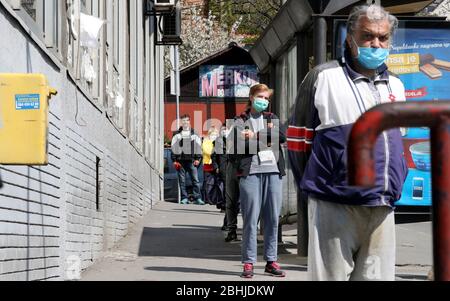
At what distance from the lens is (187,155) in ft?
79.1

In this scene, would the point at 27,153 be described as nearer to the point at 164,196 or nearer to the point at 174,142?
the point at 174,142

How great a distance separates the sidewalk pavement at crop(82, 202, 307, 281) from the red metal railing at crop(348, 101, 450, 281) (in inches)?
254

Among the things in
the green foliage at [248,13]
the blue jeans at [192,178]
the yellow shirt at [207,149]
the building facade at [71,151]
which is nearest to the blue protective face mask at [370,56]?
the building facade at [71,151]

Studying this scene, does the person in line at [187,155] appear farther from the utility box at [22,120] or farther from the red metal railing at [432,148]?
the red metal railing at [432,148]

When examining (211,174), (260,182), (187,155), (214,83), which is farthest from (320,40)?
(214,83)

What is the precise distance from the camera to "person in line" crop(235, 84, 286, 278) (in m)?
9.34

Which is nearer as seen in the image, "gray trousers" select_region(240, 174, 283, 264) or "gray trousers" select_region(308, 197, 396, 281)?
"gray trousers" select_region(308, 197, 396, 281)

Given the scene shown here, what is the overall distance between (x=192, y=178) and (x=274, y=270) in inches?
599

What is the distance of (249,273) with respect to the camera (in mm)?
9289

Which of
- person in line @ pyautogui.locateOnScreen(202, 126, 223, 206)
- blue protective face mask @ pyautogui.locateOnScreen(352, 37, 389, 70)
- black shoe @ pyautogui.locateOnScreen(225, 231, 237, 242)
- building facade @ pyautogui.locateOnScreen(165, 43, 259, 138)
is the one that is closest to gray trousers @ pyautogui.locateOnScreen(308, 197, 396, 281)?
blue protective face mask @ pyautogui.locateOnScreen(352, 37, 389, 70)

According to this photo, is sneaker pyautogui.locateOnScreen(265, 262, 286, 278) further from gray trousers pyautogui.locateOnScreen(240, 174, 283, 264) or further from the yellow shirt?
the yellow shirt

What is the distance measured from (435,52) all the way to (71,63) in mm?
3405

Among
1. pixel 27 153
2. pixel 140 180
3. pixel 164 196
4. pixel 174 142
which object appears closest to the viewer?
pixel 27 153
